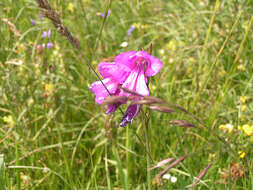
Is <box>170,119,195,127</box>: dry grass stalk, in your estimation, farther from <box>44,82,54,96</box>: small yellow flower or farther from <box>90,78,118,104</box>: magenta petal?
<box>44,82,54,96</box>: small yellow flower

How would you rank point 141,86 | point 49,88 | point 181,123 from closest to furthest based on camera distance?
point 181,123 → point 141,86 → point 49,88

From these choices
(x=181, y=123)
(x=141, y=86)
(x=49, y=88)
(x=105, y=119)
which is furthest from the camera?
(x=49, y=88)

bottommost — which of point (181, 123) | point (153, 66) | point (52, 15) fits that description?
point (181, 123)

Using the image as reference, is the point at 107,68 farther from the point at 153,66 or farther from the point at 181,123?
the point at 181,123

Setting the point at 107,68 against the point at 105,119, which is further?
the point at 105,119

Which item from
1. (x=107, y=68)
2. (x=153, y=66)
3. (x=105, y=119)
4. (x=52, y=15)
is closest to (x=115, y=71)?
(x=107, y=68)

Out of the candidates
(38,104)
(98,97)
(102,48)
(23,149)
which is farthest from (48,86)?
(98,97)

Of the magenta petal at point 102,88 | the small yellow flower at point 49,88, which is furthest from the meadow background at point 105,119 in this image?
the magenta petal at point 102,88

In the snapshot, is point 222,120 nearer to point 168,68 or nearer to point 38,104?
point 168,68

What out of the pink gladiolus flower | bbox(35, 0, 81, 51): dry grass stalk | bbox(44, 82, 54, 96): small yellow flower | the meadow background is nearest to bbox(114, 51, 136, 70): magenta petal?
the pink gladiolus flower
